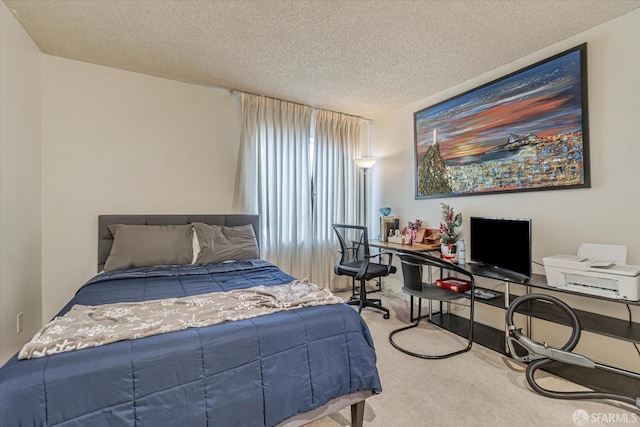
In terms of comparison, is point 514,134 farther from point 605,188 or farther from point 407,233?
point 407,233

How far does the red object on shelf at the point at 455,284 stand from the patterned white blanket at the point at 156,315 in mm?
1672

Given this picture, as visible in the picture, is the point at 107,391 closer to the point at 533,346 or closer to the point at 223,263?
the point at 223,263

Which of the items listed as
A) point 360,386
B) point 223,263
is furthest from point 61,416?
point 223,263

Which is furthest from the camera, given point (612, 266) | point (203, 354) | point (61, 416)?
point (612, 266)

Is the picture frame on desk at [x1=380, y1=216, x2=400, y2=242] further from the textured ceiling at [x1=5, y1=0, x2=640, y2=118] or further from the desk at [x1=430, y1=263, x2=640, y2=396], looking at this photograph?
the textured ceiling at [x1=5, y1=0, x2=640, y2=118]

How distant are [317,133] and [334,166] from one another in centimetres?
52

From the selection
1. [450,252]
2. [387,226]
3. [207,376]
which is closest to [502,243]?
[450,252]

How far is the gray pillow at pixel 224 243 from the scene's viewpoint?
282 centimetres

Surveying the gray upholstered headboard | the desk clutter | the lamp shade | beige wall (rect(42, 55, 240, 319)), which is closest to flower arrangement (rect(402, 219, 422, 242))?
the desk clutter

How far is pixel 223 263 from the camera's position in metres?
2.78

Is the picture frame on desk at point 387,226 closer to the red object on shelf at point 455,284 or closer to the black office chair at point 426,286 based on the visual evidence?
Answer: the red object on shelf at point 455,284

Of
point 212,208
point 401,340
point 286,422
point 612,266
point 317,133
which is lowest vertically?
point 401,340

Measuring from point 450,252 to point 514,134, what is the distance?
4.19ft

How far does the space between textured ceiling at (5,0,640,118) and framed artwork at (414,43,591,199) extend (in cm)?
26
